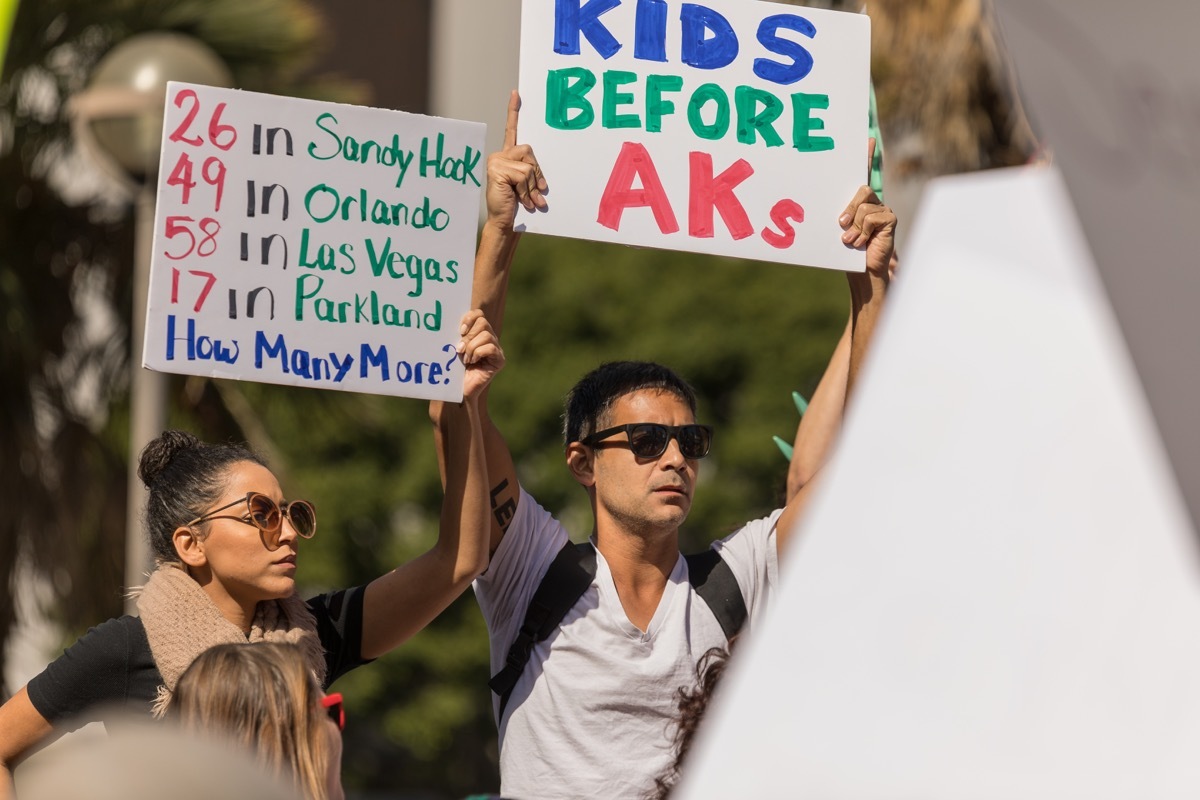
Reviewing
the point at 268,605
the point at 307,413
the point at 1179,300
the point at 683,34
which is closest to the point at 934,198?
the point at 1179,300

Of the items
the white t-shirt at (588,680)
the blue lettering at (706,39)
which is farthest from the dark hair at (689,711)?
the blue lettering at (706,39)

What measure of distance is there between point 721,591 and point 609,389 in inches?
17.6

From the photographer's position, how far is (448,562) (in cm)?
296

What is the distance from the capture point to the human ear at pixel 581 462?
3.27 metres

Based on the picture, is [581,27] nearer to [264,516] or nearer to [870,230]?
[870,230]

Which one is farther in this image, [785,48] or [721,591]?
[785,48]

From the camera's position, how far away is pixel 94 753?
4.22ft

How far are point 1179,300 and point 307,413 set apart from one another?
7.31m

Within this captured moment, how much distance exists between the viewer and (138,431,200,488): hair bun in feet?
9.84

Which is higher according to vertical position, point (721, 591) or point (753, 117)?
point (753, 117)

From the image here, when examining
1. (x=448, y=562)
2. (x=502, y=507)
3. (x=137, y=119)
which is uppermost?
(x=137, y=119)

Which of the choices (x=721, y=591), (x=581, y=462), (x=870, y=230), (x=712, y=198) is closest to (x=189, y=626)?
(x=581, y=462)

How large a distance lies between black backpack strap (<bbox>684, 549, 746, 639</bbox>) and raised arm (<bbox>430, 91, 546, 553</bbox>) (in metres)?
0.39

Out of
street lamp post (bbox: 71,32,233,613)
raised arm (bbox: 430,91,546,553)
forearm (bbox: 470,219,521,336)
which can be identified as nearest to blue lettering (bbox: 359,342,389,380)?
raised arm (bbox: 430,91,546,553)
